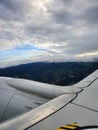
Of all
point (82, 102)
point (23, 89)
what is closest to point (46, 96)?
point (23, 89)

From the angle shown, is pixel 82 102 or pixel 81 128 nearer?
pixel 81 128

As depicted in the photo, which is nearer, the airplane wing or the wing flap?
the wing flap

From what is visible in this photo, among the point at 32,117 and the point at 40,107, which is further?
the point at 40,107

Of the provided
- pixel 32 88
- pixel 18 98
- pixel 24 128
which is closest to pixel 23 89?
pixel 32 88

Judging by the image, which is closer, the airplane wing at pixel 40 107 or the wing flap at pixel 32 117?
the wing flap at pixel 32 117

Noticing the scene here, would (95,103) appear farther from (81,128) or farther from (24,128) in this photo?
(24,128)

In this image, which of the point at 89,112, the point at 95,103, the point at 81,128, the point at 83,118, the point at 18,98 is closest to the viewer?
the point at 81,128

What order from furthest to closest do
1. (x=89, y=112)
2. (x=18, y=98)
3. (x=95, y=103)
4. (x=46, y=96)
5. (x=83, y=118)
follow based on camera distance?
(x=46, y=96) < (x=18, y=98) < (x=95, y=103) < (x=89, y=112) < (x=83, y=118)

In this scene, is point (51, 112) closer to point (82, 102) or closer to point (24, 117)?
point (24, 117)
